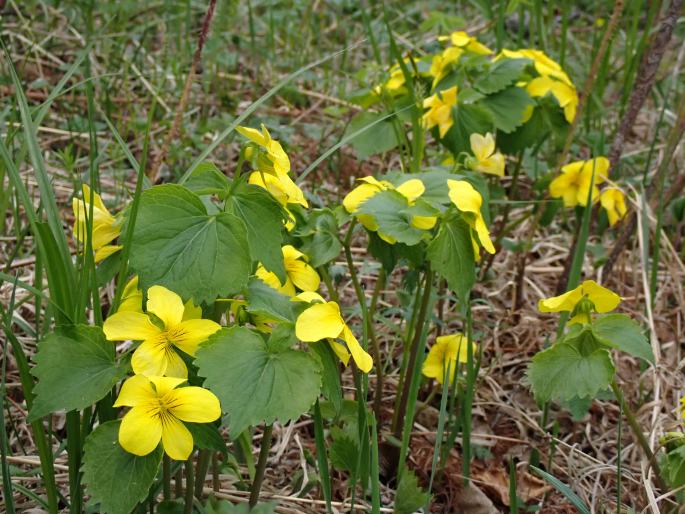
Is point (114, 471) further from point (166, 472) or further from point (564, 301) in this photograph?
point (564, 301)

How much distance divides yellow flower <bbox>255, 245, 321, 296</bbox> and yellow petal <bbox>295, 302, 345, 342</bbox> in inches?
9.4

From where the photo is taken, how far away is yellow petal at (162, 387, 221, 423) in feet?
3.51

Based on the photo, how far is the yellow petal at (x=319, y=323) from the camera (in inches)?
43.3

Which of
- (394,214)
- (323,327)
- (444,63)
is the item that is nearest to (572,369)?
(394,214)

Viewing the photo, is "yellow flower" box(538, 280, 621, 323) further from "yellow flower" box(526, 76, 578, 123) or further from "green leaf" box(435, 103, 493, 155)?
"yellow flower" box(526, 76, 578, 123)

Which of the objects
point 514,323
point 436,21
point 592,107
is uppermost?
point 436,21

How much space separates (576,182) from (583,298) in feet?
2.98

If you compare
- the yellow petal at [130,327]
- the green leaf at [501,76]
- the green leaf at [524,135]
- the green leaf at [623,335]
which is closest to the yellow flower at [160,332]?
the yellow petal at [130,327]

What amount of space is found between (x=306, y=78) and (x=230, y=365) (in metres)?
2.61

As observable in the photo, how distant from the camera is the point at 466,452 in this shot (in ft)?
5.62

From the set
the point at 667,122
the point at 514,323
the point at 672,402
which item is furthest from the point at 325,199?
the point at 667,122

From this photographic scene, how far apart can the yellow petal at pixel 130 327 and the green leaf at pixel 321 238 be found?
37 centimetres

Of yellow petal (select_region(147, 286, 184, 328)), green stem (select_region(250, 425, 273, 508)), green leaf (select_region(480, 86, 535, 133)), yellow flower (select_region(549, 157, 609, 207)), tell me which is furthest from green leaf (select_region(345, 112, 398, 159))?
yellow petal (select_region(147, 286, 184, 328))

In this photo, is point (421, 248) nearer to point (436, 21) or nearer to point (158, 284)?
point (158, 284)
